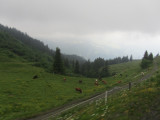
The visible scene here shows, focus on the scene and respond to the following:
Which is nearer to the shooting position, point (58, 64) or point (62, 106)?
point (62, 106)

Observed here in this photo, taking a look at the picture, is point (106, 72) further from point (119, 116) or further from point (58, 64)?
Answer: point (119, 116)

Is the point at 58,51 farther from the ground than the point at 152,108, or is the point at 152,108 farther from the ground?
the point at 58,51

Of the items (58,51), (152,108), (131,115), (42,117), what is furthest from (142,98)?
(58,51)

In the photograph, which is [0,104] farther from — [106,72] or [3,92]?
[106,72]

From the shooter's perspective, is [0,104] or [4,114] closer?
[4,114]

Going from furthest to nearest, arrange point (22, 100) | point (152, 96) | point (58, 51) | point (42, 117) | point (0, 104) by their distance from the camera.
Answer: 1. point (58, 51)
2. point (22, 100)
3. point (0, 104)
4. point (42, 117)
5. point (152, 96)

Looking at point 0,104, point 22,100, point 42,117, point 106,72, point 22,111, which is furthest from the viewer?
point 106,72

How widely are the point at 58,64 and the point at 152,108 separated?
178ft

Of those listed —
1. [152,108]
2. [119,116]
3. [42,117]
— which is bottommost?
[42,117]

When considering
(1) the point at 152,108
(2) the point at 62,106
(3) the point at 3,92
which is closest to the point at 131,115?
(1) the point at 152,108

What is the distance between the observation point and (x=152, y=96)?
9.61 m

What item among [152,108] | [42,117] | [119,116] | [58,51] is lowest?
[42,117]

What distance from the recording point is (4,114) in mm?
17641

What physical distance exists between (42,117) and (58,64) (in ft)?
144
